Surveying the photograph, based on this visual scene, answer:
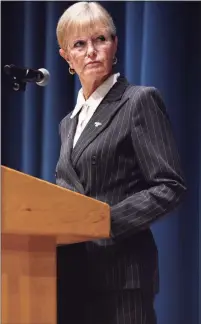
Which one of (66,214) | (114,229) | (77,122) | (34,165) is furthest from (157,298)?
(66,214)

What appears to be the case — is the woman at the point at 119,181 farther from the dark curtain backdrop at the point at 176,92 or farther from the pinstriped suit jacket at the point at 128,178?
the dark curtain backdrop at the point at 176,92

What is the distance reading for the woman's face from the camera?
1222 millimetres

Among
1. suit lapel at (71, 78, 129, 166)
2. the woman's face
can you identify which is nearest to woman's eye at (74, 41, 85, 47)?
the woman's face

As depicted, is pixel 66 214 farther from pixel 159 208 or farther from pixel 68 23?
pixel 68 23

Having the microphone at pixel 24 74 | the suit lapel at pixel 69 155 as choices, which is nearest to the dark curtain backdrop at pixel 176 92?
the suit lapel at pixel 69 155

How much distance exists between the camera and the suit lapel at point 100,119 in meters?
1.16

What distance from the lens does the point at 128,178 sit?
114cm

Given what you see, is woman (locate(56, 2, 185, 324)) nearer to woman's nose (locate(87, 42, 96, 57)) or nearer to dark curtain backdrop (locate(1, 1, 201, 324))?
woman's nose (locate(87, 42, 96, 57))

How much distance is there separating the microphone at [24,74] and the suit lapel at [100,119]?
0.14 meters

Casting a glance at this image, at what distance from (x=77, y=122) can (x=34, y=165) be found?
818 millimetres

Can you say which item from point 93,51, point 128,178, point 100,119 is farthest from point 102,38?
point 128,178

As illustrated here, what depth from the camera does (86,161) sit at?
1148 mm

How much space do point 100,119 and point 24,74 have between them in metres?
0.18

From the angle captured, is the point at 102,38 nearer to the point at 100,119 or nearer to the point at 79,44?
the point at 79,44
